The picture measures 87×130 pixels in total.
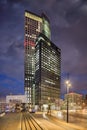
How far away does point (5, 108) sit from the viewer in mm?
113062

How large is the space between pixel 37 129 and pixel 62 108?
13040cm

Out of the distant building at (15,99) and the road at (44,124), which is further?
the distant building at (15,99)

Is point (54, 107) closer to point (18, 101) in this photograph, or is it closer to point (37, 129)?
point (18, 101)

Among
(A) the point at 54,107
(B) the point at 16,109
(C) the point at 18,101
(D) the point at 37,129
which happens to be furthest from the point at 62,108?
(D) the point at 37,129

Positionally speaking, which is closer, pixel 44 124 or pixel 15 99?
pixel 44 124

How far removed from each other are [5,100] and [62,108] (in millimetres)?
64715

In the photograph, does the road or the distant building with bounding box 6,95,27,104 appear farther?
the distant building with bounding box 6,95,27,104

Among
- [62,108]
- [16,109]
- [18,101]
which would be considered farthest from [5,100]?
[62,108]

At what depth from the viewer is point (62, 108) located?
16150 centimetres

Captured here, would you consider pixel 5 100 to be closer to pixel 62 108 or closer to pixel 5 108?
pixel 5 108

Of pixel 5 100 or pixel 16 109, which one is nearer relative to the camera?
pixel 5 100

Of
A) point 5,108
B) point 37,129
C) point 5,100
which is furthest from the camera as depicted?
point 5,108

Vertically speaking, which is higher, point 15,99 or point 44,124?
point 15,99

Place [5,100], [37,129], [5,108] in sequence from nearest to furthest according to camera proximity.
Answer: [37,129], [5,100], [5,108]
